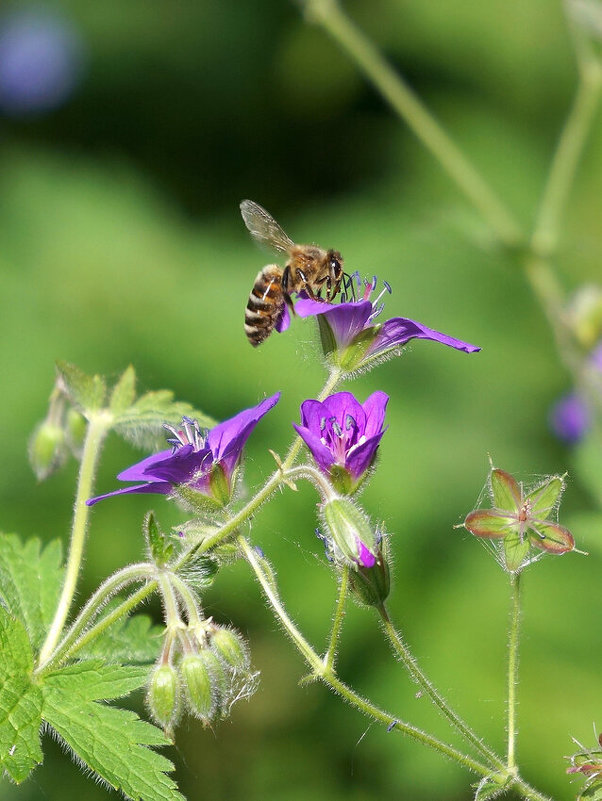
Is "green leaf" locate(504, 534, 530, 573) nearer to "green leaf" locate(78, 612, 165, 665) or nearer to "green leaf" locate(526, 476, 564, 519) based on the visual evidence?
"green leaf" locate(526, 476, 564, 519)

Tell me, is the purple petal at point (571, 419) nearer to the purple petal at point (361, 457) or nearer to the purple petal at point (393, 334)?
the purple petal at point (393, 334)

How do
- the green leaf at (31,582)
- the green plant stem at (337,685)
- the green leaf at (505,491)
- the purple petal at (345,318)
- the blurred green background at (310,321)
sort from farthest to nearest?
the blurred green background at (310,321) < the green leaf at (31,582) < the purple petal at (345,318) < the green leaf at (505,491) < the green plant stem at (337,685)

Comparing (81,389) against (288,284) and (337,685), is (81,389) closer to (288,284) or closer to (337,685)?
(288,284)

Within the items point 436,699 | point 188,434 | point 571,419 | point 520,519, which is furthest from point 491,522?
point 571,419

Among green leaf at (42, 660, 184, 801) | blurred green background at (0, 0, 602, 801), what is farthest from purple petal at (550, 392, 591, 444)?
green leaf at (42, 660, 184, 801)

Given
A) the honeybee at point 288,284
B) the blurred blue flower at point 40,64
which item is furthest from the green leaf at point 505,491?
the blurred blue flower at point 40,64

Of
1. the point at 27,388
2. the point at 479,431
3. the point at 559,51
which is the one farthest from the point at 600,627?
the point at 559,51
